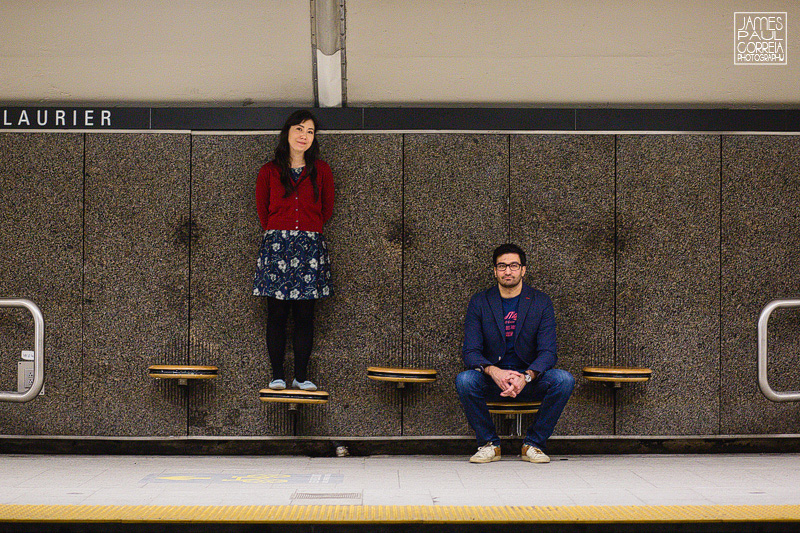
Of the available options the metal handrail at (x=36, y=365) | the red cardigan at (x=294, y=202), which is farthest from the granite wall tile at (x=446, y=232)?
the metal handrail at (x=36, y=365)

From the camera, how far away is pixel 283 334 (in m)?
4.79

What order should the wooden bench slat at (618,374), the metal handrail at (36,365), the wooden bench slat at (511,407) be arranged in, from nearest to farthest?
1. the metal handrail at (36,365)
2. the wooden bench slat at (511,407)
3. the wooden bench slat at (618,374)

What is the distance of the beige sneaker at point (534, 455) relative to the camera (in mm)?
4438

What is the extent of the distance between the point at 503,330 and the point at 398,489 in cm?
137

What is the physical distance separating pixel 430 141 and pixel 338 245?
1035mm

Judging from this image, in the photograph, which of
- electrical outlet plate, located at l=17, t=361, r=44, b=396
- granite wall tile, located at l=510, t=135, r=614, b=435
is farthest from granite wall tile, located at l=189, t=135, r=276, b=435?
granite wall tile, located at l=510, t=135, r=614, b=435

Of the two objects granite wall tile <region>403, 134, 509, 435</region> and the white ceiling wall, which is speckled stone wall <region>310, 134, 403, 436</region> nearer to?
granite wall tile <region>403, 134, 509, 435</region>

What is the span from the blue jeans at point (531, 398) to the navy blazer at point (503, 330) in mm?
126

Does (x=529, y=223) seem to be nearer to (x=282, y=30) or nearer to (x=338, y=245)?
(x=338, y=245)

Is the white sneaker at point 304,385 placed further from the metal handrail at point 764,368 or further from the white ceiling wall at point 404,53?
the metal handrail at point 764,368

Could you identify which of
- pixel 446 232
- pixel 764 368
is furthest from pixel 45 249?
pixel 764 368

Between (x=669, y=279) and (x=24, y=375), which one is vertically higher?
(x=669, y=279)

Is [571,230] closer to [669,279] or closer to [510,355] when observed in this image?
[669,279]
